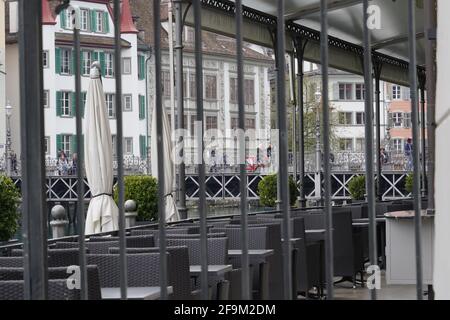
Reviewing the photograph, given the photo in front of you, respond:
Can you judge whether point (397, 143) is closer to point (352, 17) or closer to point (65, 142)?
point (65, 142)

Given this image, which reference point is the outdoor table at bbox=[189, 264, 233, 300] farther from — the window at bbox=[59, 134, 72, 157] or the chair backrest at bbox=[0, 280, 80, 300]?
the window at bbox=[59, 134, 72, 157]

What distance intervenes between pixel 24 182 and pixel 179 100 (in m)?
10.2

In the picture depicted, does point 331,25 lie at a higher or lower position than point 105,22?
lower

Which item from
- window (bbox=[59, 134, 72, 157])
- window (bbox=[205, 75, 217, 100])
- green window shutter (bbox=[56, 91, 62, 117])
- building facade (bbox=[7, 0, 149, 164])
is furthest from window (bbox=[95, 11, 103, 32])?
window (bbox=[205, 75, 217, 100])

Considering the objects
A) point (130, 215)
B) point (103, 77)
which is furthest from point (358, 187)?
point (103, 77)

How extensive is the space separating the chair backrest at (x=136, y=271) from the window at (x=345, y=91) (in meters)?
71.6

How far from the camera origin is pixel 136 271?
507cm

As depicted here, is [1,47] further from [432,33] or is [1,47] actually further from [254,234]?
[432,33]

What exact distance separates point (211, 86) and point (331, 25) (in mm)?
47908

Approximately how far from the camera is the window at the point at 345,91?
76.3 meters

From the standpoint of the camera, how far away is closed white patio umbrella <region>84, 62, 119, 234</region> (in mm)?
10312

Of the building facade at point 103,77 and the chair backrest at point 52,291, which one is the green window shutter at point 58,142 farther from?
the chair backrest at point 52,291

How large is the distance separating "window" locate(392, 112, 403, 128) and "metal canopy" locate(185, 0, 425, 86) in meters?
60.4

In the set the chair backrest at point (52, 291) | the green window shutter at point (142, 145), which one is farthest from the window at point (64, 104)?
the chair backrest at point (52, 291)
